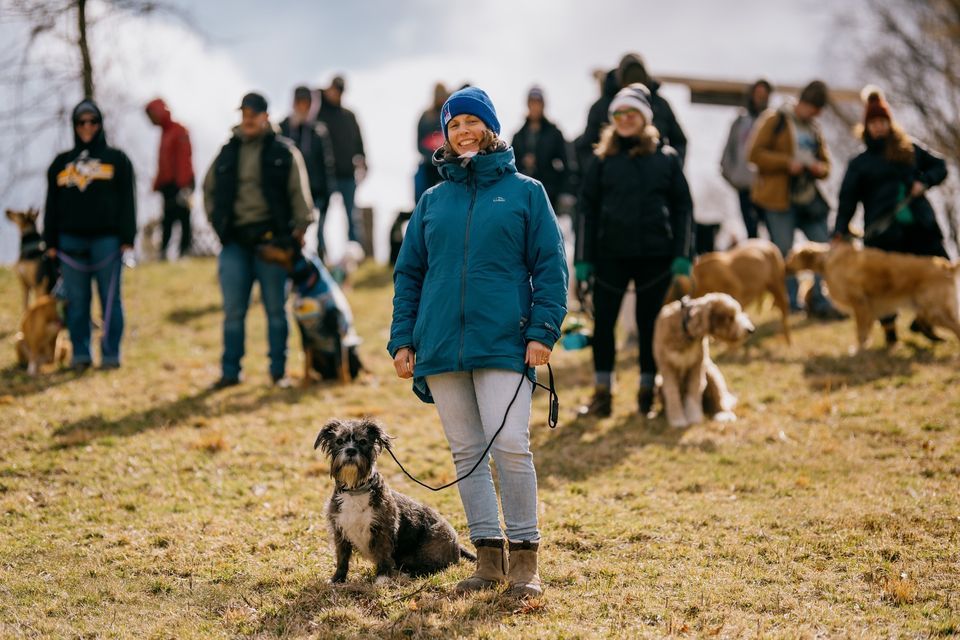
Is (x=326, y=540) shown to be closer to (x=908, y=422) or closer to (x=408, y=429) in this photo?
(x=408, y=429)

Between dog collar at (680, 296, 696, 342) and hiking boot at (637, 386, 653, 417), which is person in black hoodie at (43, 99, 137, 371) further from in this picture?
dog collar at (680, 296, 696, 342)

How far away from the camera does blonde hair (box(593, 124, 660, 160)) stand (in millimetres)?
6902

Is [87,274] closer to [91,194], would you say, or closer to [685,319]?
[91,194]

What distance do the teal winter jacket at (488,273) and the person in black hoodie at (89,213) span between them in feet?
18.3

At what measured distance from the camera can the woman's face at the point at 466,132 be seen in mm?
4152

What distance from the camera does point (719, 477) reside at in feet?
20.2

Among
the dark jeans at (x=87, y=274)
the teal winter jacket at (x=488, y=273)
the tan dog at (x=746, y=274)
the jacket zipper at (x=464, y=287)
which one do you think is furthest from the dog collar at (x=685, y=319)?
the dark jeans at (x=87, y=274)

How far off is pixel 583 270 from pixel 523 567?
11.0 feet

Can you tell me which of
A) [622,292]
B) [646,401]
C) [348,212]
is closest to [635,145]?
[622,292]

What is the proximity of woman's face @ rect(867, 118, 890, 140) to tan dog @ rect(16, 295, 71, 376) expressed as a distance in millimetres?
7849

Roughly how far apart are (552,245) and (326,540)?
220 centimetres

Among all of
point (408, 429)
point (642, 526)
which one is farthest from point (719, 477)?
point (408, 429)

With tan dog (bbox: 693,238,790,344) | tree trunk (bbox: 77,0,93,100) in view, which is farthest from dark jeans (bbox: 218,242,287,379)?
tree trunk (bbox: 77,0,93,100)

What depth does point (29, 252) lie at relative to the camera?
34.3ft
